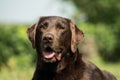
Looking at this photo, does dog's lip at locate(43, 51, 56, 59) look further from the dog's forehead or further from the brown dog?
the dog's forehead

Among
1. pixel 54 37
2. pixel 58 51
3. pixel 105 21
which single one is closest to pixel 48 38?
pixel 54 37

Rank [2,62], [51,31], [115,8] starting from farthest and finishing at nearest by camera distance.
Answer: [115,8], [2,62], [51,31]

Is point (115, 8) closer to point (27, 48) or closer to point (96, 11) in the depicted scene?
point (96, 11)

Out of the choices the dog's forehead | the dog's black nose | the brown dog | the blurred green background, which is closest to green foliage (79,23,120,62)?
the blurred green background

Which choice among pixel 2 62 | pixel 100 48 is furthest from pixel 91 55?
pixel 2 62

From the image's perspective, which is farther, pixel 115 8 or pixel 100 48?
pixel 115 8

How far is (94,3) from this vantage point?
39.6 meters

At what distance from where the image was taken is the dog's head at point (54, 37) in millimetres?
9484

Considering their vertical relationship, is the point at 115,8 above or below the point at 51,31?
below

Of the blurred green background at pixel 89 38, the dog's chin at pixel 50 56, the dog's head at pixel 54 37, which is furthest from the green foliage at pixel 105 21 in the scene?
the dog's chin at pixel 50 56

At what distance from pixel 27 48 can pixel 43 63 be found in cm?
1718

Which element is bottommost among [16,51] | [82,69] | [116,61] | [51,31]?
[116,61]

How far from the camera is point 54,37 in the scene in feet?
31.1

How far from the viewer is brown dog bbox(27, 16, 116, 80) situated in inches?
377
